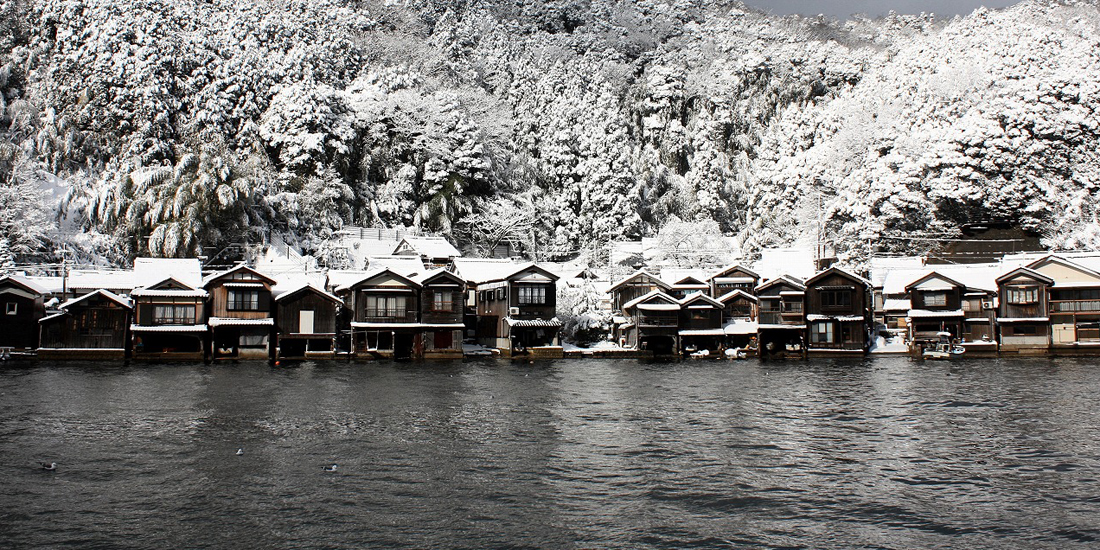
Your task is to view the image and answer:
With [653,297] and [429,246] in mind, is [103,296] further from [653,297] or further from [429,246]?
[653,297]

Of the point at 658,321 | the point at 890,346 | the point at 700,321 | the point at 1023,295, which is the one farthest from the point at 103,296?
the point at 1023,295

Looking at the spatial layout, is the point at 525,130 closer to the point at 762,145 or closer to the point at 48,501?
the point at 762,145

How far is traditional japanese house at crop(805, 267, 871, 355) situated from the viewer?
5769 centimetres

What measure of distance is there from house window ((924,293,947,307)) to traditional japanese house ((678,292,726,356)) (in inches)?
578

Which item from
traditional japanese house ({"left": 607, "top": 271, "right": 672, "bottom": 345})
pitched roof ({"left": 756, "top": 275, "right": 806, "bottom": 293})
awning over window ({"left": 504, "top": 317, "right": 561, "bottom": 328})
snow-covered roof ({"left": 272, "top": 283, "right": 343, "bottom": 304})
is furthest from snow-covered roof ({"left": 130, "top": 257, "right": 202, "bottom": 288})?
pitched roof ({"left": 756, "top": 275, "right": 806, "bottom": 293})

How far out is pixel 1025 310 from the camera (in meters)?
57.2

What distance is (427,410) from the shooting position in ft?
97.5

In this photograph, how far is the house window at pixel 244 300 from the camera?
171 ft

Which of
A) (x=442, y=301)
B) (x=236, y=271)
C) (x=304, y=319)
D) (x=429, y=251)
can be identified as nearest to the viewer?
(x=236, y=271)

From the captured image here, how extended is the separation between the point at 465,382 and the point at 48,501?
76.0 feet

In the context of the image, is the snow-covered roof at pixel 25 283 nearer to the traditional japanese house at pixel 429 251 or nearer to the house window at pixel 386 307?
the house window at pixel 386 307

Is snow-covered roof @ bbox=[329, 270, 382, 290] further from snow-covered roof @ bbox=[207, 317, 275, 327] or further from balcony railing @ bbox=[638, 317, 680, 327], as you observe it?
balcony railing @ bbox=[638, 317, 680, 327]

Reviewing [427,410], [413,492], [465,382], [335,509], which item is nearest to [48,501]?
[335,509]

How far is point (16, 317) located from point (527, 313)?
32.2m
